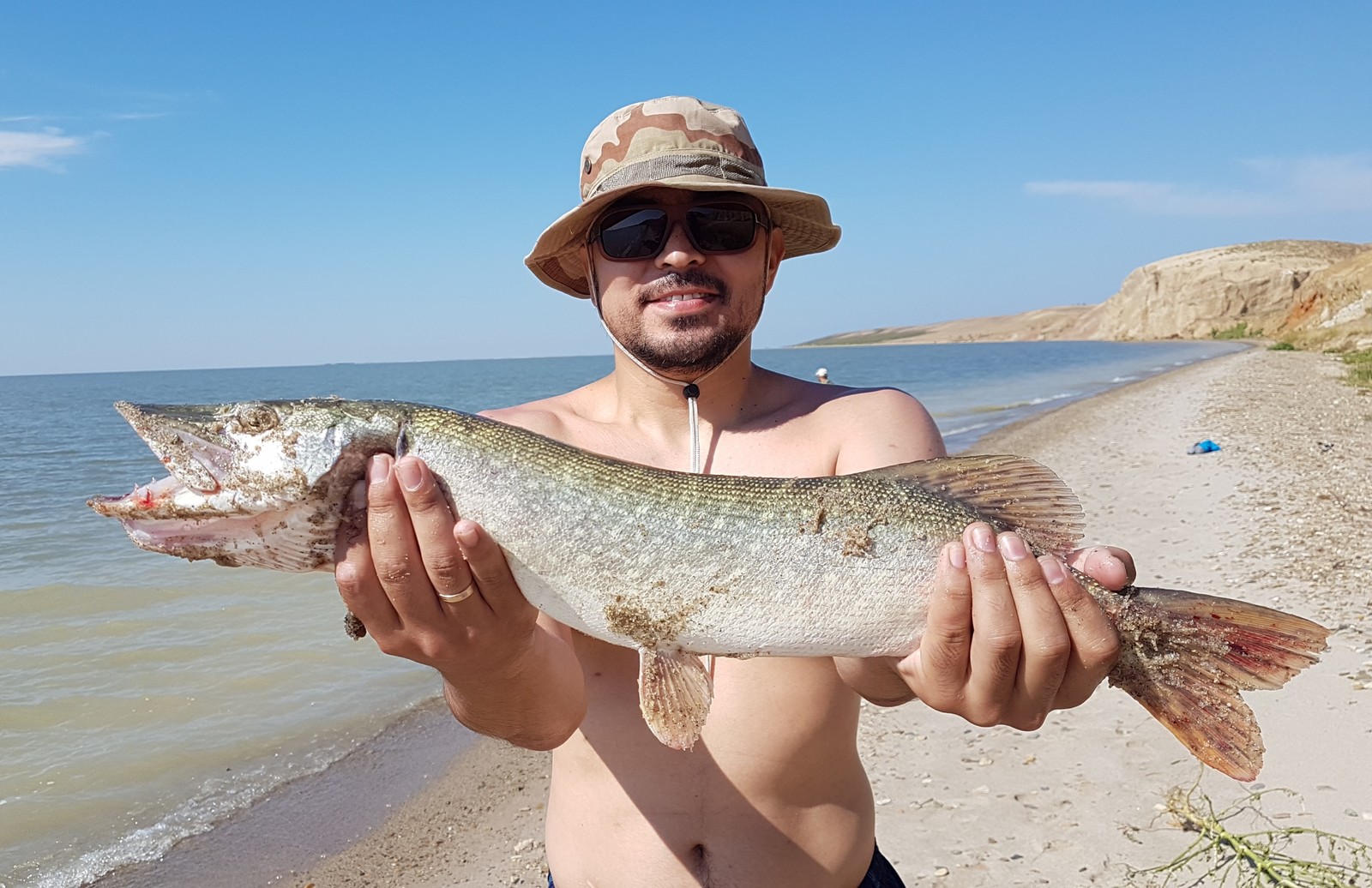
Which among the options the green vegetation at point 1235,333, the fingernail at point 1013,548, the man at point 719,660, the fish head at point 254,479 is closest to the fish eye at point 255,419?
the fish head at point 254,479

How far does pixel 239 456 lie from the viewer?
8.17ft

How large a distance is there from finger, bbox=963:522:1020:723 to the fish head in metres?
1.71

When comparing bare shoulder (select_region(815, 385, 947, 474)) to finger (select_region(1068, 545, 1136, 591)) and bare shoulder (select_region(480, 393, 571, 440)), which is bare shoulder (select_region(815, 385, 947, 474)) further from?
bare shoulder (select_region(480, 393, 571, 440))

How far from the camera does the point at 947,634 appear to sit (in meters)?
2.37

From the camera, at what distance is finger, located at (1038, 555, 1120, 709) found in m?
2.31

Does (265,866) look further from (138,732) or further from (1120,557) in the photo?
(1120,557)

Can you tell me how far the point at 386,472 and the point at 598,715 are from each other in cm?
120

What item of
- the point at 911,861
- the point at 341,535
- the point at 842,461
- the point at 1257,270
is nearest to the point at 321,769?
the point at 911,861

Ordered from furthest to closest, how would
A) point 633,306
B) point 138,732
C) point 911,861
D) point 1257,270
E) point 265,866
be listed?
point 1257,270 → point 138,732 → point 265,866 → point 911,861 → point 633,306

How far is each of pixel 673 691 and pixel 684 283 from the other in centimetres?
142

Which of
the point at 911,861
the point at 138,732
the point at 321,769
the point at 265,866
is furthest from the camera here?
the point at 138,732

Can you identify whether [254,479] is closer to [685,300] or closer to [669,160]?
[685,300]

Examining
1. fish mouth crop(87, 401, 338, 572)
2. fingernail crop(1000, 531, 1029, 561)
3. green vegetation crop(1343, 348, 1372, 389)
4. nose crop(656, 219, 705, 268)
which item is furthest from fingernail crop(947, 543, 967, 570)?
green vegetation crop(1343, 348, 1372, 389)

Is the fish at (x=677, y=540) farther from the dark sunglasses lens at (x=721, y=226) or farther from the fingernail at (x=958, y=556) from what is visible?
the dark sunglasses lens at (x=721, y=226)
